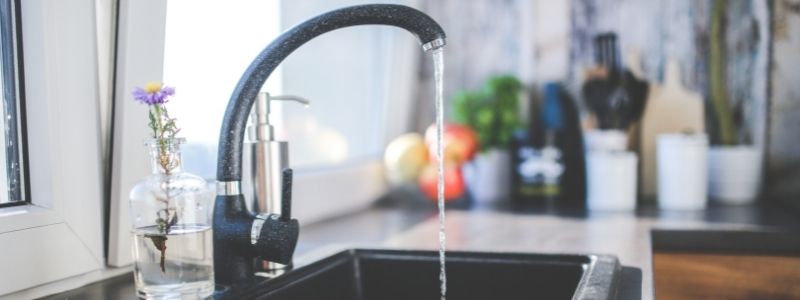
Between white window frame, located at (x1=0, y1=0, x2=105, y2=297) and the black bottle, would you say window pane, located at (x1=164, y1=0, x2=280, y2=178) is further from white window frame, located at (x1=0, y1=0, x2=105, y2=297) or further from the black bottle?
the black bottle

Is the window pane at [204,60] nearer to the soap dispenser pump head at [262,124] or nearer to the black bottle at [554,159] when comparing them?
the soap dispenser pump head at [262,124]

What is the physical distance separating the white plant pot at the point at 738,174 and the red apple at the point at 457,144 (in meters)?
0.59

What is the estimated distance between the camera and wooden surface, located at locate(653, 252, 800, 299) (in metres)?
1.38

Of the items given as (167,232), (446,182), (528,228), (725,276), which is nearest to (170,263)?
(167,232)

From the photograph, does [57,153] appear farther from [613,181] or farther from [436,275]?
[613,181]

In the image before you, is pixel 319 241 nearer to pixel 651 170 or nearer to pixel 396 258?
pixel 396 258

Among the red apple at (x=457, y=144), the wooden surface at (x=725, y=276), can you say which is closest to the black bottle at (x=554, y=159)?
the red apple at (x=457, y=144)

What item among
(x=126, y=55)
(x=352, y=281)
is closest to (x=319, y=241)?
(x=352, y=281)

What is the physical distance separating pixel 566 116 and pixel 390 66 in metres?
0.47

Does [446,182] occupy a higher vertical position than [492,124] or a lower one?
lower

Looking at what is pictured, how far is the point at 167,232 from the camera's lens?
79cm

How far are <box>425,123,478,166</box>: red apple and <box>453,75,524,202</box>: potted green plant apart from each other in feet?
0.06

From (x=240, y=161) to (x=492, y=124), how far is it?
1.15 metres

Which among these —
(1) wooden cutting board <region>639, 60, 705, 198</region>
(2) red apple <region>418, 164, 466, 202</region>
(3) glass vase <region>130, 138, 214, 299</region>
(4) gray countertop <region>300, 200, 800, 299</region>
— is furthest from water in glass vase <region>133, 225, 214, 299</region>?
(1) wooden cutting board <region>639, 60, 705, 198</region>
